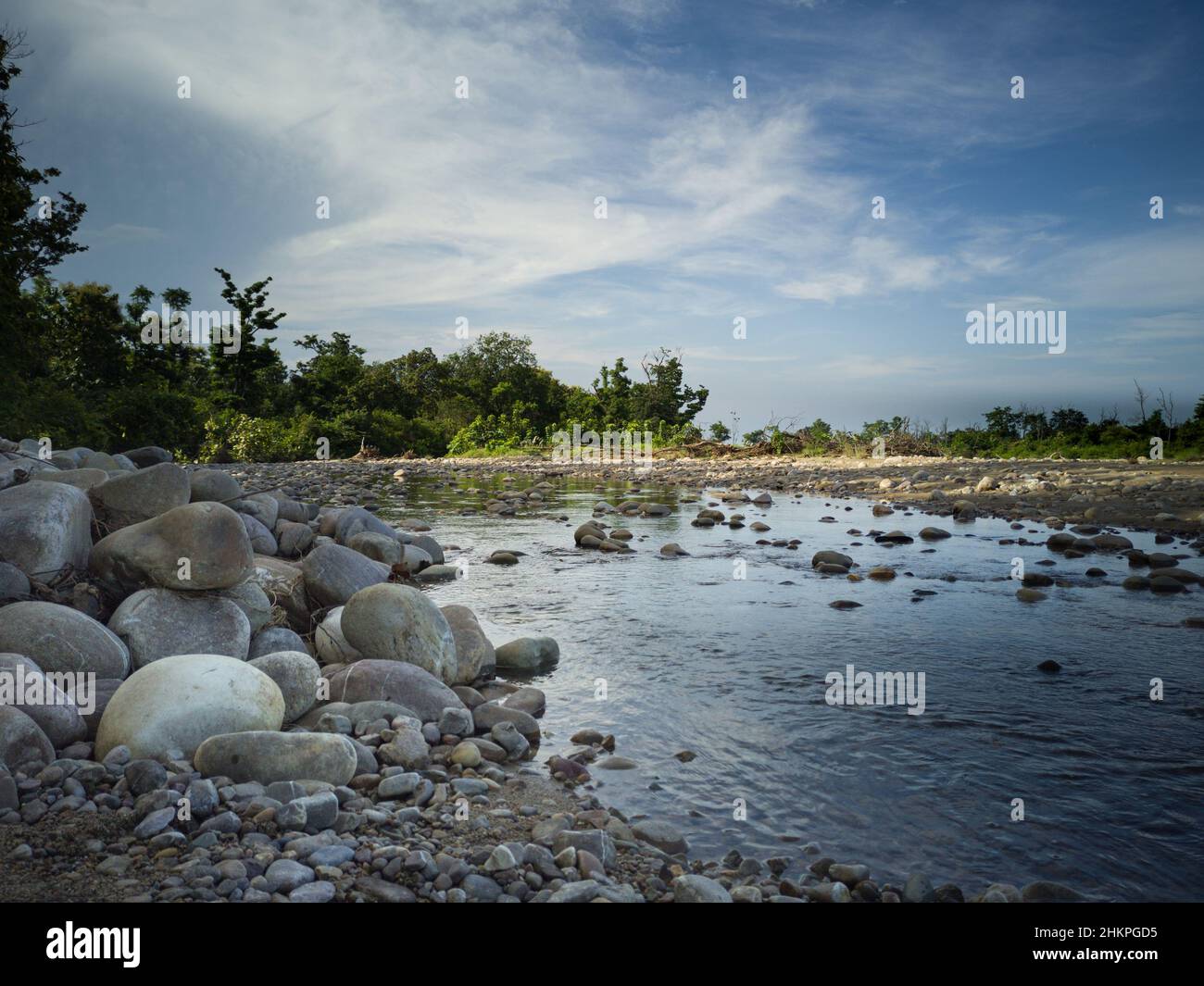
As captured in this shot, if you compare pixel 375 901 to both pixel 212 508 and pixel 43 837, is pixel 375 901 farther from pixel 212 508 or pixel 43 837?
pixel 212 508

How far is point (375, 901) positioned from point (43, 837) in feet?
4.80

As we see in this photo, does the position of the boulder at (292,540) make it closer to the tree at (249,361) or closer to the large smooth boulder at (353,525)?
the large smooth boulder at (353,525)

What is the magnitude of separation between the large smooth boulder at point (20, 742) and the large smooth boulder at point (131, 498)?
283cm

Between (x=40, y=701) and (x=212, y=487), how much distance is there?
3897 millimetres

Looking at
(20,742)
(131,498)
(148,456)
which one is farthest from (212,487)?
(20,742)

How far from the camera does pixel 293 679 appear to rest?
495cm

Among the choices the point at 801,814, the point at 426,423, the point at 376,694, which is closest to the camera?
the point at 801,814

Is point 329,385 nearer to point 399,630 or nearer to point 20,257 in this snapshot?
point 20,257

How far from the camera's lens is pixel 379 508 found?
18.4m

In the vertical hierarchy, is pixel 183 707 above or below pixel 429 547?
below

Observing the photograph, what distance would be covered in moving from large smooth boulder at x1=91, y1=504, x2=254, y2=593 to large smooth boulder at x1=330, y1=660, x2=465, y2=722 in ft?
3.71

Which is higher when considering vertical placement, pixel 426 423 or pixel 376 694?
pixel 426 423

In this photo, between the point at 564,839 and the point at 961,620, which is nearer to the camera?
the point at 564,839
